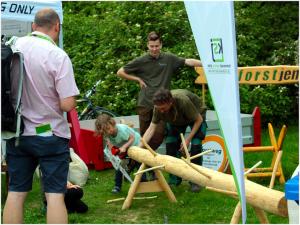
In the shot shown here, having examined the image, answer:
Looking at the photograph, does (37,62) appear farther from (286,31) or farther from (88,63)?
(286,31)

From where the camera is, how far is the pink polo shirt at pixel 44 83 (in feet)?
15.2

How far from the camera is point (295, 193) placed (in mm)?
3492

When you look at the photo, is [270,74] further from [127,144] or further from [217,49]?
[217,49]

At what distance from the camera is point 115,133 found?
6.79 metres

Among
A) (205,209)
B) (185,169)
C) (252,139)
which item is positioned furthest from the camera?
(252,139)

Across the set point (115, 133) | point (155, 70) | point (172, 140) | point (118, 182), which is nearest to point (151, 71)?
point (155, 70)

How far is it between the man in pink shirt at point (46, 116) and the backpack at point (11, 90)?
0.06 m

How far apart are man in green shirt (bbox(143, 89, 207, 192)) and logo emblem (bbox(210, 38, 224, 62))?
243 cm

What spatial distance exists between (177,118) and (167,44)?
4.54 meters

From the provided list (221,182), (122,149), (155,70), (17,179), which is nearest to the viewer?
(17,179)

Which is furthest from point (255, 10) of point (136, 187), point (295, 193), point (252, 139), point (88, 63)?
point (295, 193)

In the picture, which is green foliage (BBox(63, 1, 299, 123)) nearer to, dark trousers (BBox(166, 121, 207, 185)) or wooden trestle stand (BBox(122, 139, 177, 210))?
dark trousers (BBox(166, 121, 207, 185))

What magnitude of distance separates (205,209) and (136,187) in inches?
27.2

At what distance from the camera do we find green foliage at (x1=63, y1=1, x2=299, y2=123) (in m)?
10.8
